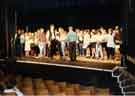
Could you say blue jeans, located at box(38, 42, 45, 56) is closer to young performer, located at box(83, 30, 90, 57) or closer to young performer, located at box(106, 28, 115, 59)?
young performer, located at box(83, 30, 90, 57)

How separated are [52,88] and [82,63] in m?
0.72

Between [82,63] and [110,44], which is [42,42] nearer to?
[82,63]

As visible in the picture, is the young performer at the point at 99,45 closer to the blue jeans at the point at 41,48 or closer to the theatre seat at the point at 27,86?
the blue jeans at the point at 41,48

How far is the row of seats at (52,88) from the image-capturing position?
22.1 ft

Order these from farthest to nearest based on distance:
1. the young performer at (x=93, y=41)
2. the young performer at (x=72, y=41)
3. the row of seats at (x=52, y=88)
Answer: the young performer at (x=72, y=41) < the young performer at (x=93, y=41) < the row of seats at (x=52, y=88)

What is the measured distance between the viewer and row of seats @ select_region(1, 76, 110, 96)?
6.73 metres

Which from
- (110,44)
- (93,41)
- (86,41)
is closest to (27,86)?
(86,41)

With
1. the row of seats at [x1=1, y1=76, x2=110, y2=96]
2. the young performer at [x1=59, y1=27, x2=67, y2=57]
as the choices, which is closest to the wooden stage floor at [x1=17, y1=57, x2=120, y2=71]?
the young performer at [x1=59, y1=27, x2=67, y2=57]

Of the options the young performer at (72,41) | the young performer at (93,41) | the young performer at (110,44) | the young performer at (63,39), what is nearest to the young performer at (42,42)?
the young performer at (63,39)

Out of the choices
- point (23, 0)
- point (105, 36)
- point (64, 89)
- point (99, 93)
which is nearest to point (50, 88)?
point (64, 89)

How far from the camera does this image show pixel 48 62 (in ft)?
24.7

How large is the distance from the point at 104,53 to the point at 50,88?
1.14 m

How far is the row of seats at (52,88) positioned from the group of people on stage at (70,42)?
0.50 m

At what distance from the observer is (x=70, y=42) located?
23.9 ft
